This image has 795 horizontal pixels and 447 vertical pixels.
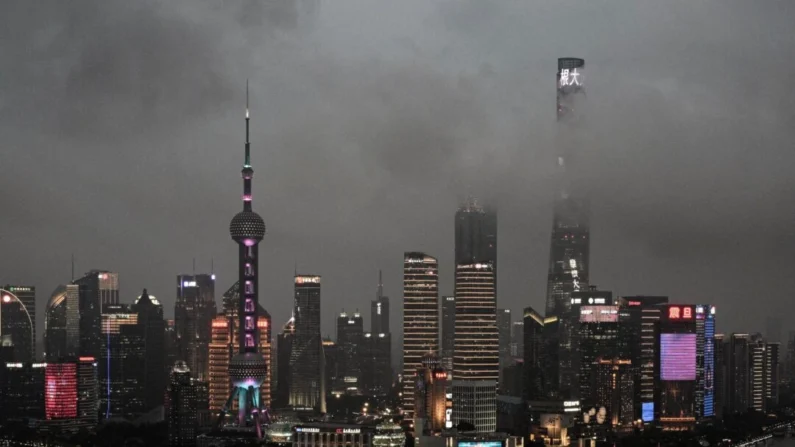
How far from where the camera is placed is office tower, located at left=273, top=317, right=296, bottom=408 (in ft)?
136

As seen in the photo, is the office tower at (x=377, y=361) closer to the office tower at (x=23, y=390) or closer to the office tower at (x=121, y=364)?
the office tower at (x=121, y=364)

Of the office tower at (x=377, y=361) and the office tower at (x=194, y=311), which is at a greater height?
the office tower at (x=194, y=311)

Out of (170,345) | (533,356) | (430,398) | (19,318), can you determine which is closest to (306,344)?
Answer: (170,345)

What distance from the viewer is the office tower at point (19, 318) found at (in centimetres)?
4453

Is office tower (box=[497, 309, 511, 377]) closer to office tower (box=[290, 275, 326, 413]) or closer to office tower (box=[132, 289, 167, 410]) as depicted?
office tower (box=[290, 275, 326, 413])

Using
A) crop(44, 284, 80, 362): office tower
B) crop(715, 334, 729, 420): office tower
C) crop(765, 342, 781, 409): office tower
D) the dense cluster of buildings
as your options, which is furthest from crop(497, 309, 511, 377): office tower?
crop(44, 284, 80, 362): office tower

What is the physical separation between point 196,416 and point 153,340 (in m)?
Result: 9.92

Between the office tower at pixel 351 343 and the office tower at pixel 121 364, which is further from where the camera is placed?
the office tower at pixel 351 343

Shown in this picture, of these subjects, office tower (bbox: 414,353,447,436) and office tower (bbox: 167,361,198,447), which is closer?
office tower (bbox: 414,353,447,436)

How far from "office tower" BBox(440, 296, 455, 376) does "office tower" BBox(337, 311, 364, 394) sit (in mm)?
6910

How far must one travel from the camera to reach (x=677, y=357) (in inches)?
1558

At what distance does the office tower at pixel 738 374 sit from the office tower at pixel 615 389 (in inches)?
292

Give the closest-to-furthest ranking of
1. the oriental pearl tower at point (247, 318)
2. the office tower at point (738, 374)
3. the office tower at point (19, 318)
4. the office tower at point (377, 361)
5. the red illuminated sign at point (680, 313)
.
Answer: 1. the oriental pearl tower at point (247, 318)
2. the red illuminated sign at point (680, 313)
3. the office tower at point (738, 374)
4. the office tower at point (19, 318)
5. the office tower at point (377, 361)

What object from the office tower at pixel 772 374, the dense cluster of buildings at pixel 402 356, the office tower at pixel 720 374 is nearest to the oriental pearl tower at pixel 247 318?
the dense cluster of buildings at pixel 402 356
